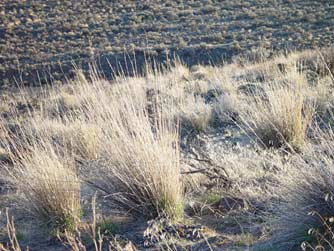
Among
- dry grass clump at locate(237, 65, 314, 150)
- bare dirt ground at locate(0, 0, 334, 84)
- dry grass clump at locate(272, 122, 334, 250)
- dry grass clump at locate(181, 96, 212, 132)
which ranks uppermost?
dry grass clump at locate(272, 122, 334, 250)

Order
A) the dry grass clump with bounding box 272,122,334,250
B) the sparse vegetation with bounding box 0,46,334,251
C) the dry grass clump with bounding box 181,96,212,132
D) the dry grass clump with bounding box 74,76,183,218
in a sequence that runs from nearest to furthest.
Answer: the dry grass clump with bounding box 272,122,334,250 < the sparse vegetation with bounding box 0,46,334,251 < the dry grass clump with bounding box 74,76,183,218 < the dry grass clump with bounding box 181,96,212,132

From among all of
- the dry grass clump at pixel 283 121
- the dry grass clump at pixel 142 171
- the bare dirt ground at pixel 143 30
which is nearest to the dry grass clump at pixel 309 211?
the dry grass clump at pixel 142 171

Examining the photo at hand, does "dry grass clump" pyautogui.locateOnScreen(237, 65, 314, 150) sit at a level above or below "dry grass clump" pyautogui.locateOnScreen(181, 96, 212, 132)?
above

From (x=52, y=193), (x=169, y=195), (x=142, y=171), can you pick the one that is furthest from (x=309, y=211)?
(x=52, y=193)

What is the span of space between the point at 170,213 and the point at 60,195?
2.96 feet

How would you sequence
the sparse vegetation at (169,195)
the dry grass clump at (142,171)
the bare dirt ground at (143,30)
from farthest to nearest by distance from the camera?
the bare dirt ground at (143,30), the dry grass clump at (142,171), the sparse vegetation at (169,195)

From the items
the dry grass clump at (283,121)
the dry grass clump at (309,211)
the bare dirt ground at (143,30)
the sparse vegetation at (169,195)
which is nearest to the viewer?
the dry grass clump at (309,211)

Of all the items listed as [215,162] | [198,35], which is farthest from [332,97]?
[198,35]

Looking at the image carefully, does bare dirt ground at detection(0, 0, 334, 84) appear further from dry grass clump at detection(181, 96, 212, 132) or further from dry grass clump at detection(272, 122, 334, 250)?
dry grass clump at detection(272, 122, 334, 250)

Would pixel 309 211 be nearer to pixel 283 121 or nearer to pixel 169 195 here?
pixel 169 195

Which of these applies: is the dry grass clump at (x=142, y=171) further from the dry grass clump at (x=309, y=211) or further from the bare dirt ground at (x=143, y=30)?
the bare dirt ground at (x=143, y=30)

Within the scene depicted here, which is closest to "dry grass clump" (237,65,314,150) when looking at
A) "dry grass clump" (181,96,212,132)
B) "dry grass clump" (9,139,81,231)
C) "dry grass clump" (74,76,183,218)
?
"dry grass clump" (181,96,212,132)

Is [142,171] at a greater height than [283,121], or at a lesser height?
greater

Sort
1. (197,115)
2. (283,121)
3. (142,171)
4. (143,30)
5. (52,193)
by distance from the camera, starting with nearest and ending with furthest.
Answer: (142,171) < (52,193) < (283,121) < (197,115) < (143,30)
